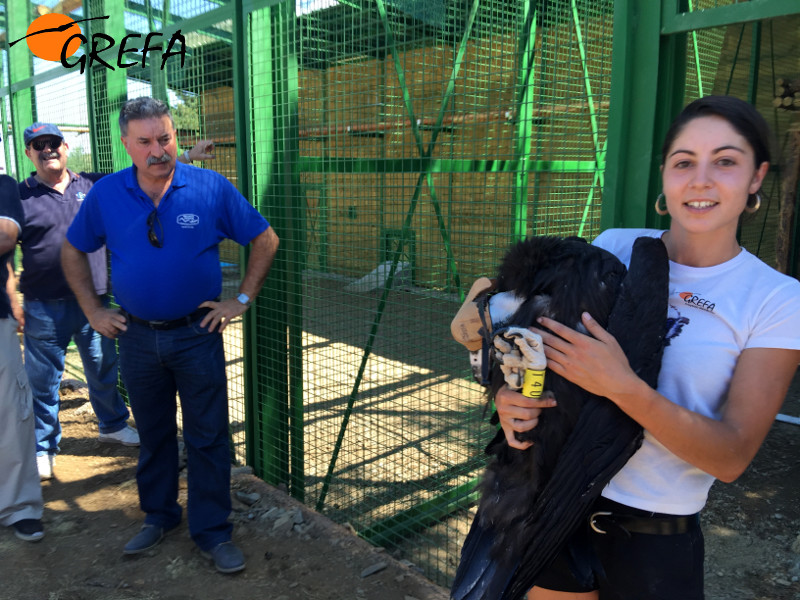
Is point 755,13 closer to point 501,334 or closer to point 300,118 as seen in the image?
point 501,334

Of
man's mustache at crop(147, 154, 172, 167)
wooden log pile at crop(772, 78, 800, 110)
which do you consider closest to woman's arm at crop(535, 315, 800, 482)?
man's mustache at crop(147, 154, 172, 167)

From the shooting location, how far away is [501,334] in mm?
1194

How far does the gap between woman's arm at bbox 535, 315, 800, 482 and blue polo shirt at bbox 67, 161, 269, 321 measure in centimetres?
207

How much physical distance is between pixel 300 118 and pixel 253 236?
2.91ft

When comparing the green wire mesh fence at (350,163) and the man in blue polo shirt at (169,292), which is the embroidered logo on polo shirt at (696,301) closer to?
the green wire mesh fence at (350,163)

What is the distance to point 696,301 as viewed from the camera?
1.24 m

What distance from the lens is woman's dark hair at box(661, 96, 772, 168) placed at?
120cm

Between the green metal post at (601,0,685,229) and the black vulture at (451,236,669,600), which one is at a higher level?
the green metal post at (601,0,685,229)

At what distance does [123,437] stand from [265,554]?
1.83m

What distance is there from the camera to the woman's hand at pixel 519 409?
120cm

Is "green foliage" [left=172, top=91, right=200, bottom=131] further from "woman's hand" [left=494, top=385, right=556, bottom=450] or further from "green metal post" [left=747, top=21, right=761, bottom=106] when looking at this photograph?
"green metal post" [left=747, top=21, right=761, bottom=106]

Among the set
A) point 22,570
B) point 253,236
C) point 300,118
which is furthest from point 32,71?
point 22,570

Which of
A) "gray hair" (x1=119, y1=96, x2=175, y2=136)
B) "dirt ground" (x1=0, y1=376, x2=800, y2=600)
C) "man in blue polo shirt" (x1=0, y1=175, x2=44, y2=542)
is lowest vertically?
"dirt ground" (x1=0, y1=376, x2=800, y2=600)

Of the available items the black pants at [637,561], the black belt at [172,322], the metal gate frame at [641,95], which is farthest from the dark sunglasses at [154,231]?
the black pants at [637,561]
